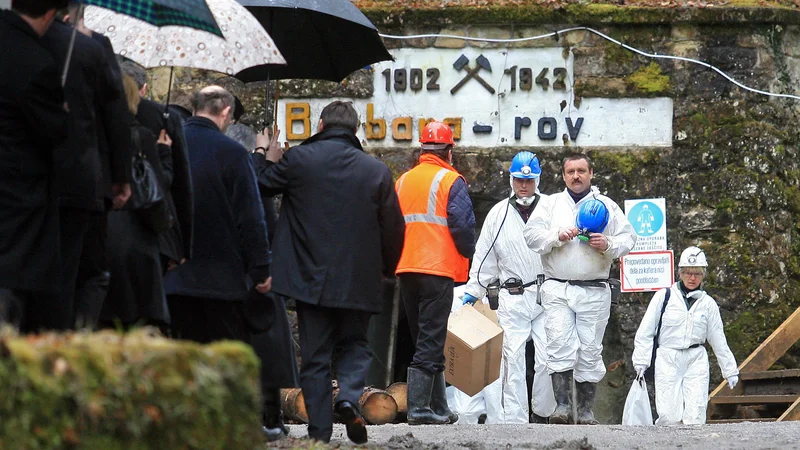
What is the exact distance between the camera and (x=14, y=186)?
5.02 meters

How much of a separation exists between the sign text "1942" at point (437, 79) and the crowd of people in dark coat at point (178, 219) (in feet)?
15.1

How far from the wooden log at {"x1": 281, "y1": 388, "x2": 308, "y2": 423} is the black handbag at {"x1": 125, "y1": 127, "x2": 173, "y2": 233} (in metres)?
5.41

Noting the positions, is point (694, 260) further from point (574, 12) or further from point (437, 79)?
point (437, 79)

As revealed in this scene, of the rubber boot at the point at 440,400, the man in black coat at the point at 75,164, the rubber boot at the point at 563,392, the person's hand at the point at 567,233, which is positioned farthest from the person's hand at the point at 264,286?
the rubber boot at the point at 563,392

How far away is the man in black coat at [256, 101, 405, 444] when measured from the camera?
7.17 meters

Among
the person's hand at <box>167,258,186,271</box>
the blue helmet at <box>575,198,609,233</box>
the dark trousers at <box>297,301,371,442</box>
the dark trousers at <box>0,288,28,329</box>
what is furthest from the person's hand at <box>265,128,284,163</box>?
the blue helmet at <box>575,198,609,233</box>

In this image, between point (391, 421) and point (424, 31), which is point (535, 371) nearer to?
point (391, 421)

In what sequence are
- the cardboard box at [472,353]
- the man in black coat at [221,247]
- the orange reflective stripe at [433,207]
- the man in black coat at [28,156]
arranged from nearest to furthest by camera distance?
1. the man in black coat at [28,156]
2. the man in black coat at [221,247]
3. the orange reflective stripe at [433,207]
4. the cardboard box at [472,353]

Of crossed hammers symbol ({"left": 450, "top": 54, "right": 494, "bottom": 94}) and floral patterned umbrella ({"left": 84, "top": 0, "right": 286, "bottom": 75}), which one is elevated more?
crossed hammers symbol ({"left": 450, "top": 54, "right": 494, "bottom": 94})

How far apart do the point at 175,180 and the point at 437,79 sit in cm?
721

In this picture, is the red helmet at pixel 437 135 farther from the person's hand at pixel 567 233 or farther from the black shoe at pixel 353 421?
the black shoe at pixel 353 421

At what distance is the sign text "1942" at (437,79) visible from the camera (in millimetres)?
13336

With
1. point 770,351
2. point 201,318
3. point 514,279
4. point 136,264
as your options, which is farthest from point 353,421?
point 770,351

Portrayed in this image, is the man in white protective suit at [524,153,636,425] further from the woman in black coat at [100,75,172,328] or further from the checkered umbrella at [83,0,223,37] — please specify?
the woman in black coat at [100,75,172,328]
